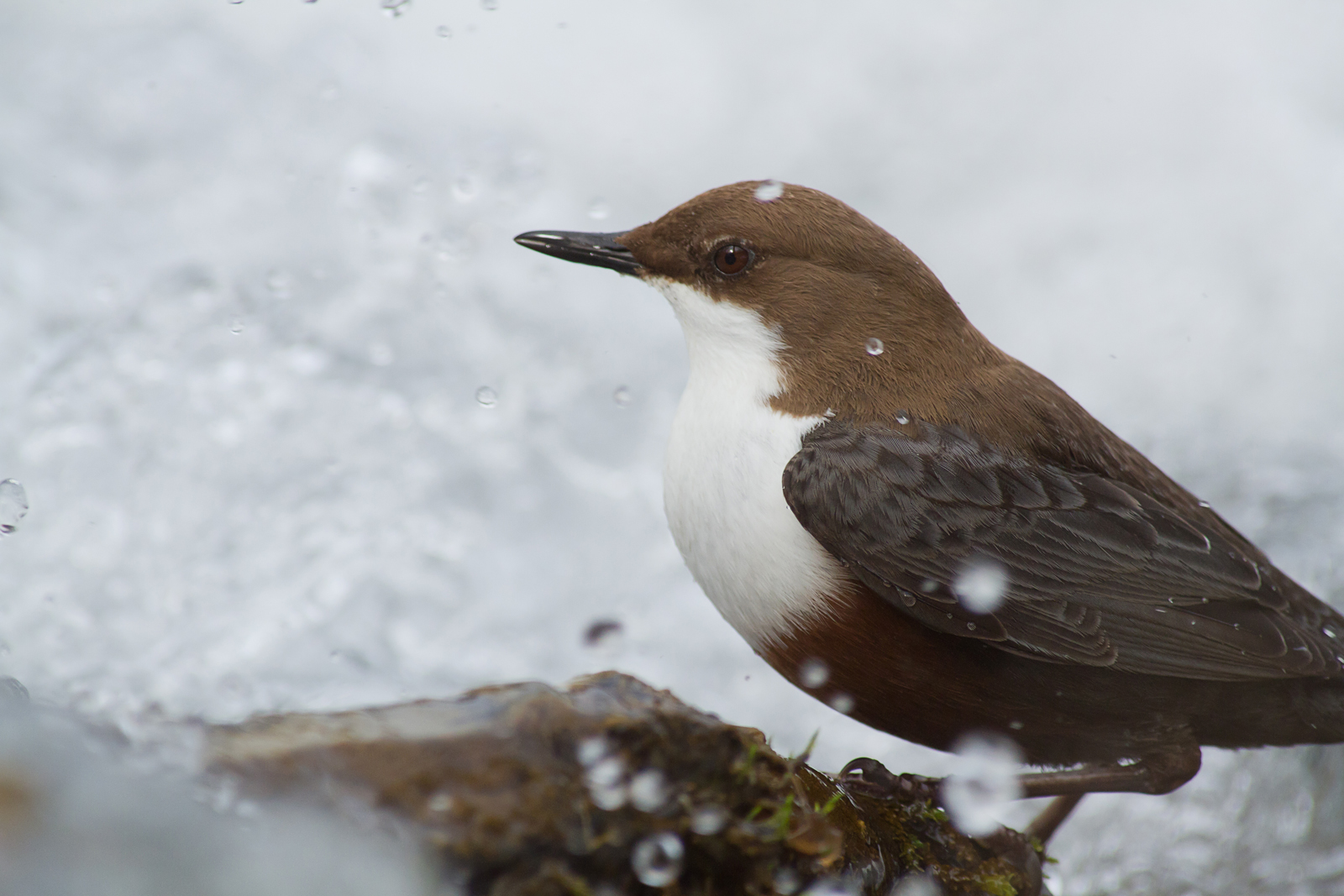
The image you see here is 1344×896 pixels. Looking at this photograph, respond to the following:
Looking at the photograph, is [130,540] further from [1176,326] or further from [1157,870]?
[1176,326]

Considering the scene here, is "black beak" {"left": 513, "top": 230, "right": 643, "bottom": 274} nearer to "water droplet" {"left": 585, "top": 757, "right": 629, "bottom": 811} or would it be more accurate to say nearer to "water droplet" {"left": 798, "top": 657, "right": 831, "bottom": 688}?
"water droplet" {"left": 798, "top": 657, "right": 831, "bottom": 688}

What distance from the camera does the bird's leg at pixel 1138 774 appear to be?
104 inches

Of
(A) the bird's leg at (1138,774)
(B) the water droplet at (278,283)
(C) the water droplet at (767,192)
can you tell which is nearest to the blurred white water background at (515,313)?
(B) the water droplet at (278,283)

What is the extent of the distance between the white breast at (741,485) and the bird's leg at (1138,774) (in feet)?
2.36

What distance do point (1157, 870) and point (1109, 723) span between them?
223 centimetres

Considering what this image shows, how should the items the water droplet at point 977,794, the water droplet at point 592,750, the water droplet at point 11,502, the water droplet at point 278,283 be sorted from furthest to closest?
the water droplet at point 278,283 < the water droplet at point 11,502 < the water droplet at point 977,794 < the water droplet at point 592,750

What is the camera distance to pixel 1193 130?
24.8ft

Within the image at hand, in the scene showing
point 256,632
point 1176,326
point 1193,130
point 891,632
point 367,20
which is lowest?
point 256,632

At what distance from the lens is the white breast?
2545 mm

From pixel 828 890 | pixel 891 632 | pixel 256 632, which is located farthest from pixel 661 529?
pixel 828 890

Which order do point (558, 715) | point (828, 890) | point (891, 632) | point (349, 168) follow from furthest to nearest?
point (349, 168)
point (891, 632)
point (828, 890)
point (558, 715)

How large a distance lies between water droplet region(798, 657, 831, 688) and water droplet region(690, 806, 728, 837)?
0.86m

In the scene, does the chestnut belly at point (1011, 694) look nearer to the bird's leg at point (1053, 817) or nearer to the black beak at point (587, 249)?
the bird's leg at point (1053, 817)

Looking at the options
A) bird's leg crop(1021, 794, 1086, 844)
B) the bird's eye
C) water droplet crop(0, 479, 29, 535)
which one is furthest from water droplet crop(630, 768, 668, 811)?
water droplet crop(0, 479, 29, 535)
